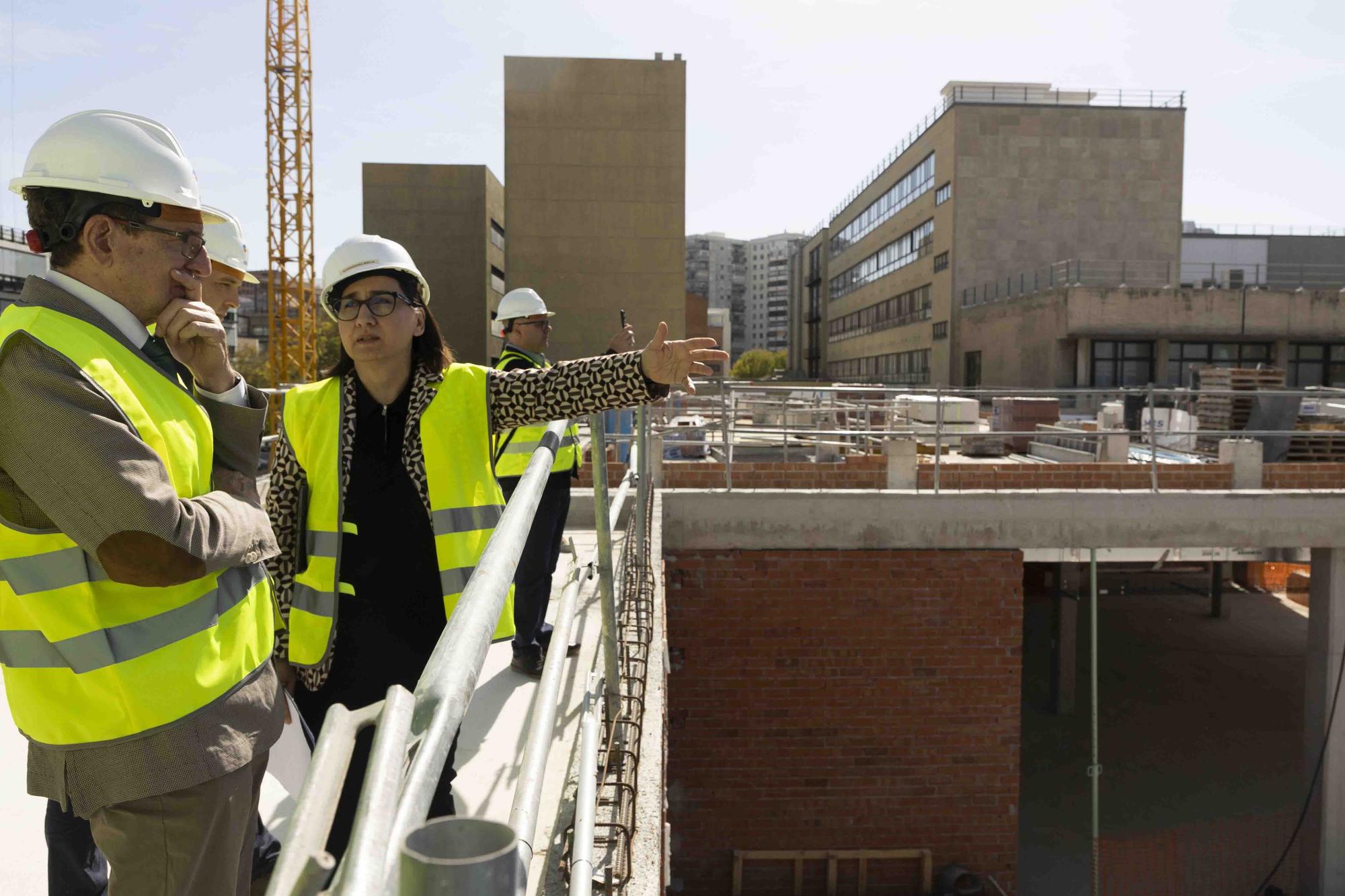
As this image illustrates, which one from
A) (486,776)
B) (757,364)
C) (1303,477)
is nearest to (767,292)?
(757,364)

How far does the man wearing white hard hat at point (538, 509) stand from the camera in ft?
14.2

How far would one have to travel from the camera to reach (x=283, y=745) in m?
2.11

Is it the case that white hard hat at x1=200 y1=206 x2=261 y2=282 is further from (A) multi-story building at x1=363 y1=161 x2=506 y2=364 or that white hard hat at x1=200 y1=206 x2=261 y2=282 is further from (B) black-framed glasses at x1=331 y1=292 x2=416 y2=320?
(A) multi-story building at x1=363 y1=161 x2=506 y2=364

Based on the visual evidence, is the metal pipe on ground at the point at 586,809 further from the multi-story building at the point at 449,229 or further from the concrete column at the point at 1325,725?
the multi-story building at the point at 449,229

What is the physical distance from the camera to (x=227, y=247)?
2.73m

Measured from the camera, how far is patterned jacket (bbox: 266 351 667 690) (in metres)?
2.26

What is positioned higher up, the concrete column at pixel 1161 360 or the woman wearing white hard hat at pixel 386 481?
the concrete column at pixel 1161 360

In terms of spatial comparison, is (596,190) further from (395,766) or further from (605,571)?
(395,766)

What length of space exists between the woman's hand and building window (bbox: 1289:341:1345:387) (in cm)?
3888

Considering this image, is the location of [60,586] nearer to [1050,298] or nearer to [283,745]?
[283,745]

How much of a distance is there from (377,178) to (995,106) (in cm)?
3901

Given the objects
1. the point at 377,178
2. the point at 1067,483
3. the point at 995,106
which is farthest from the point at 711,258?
the point at 1067,483

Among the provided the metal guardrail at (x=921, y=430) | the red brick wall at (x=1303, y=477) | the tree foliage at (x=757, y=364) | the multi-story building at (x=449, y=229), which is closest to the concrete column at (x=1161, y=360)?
the metal guardrail at (x=921, y=430)

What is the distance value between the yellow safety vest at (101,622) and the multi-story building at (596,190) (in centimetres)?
4348
